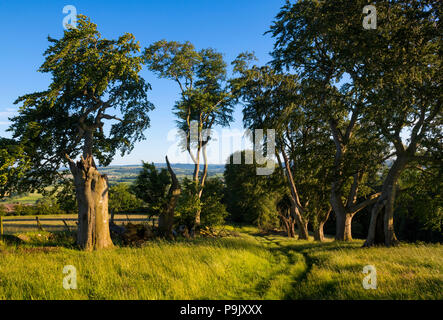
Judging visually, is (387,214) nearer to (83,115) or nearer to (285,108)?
(285,108)

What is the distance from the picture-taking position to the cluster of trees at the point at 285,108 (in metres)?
10.9

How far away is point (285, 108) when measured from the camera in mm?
19953

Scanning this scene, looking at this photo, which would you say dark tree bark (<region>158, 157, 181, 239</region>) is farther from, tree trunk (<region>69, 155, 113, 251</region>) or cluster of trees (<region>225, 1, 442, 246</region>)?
cluster of trees (<region>225, 1, 442, 246</region>)

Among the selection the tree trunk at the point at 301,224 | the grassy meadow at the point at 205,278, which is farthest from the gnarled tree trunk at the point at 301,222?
→ the grassy meadow at the point at 205,278

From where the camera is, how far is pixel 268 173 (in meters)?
25.2

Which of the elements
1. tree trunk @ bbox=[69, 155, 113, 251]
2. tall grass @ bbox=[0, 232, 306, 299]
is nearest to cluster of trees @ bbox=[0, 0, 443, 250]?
tree trunk @ bbox=[69, 155, 113, 251]

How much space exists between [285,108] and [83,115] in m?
15.5

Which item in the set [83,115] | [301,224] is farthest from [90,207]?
[301,224]

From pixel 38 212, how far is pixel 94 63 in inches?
1509

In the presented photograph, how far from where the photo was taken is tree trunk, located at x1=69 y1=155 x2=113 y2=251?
11695mm

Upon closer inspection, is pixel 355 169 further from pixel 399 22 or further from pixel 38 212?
pixel 38 212

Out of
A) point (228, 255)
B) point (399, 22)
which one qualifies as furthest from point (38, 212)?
point (399, 22)

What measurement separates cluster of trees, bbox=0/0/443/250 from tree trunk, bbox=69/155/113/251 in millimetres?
51

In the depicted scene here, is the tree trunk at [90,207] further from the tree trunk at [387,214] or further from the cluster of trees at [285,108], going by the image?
the tree trunk at [387,214]
